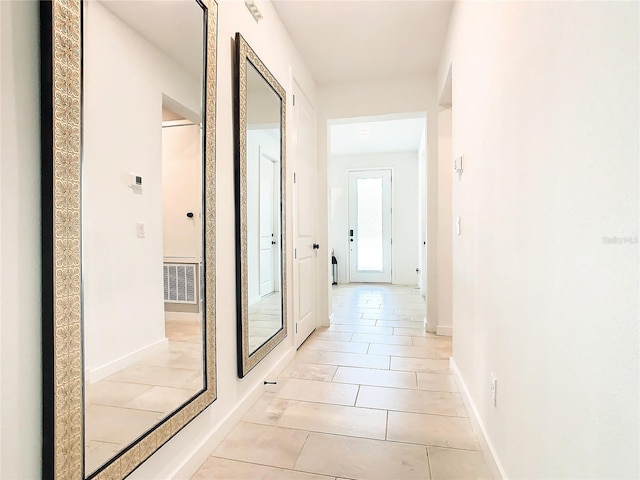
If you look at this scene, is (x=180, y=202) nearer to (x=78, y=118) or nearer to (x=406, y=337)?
(x=78, y=118)

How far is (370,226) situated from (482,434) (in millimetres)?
5769

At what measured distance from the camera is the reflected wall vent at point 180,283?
137 centimetres

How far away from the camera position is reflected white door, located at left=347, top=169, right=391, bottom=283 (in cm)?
714

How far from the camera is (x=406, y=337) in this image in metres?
3.38

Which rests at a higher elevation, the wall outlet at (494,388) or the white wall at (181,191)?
the white wall at (181,191)

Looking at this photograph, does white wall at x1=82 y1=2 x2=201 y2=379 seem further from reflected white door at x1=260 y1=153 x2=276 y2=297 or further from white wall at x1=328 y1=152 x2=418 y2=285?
white wall at x1=328 y1=152 x2=418 y2=285

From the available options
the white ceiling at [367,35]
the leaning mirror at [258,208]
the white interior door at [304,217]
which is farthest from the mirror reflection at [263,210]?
the white ceiling at [367,35]

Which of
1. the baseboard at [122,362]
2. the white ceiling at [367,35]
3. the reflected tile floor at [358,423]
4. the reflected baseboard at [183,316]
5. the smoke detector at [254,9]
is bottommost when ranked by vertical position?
the reflected tile floor at [358,423]

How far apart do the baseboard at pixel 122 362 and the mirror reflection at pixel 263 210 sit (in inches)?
27.7

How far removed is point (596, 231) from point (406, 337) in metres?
2.85

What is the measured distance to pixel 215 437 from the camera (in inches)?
64.0

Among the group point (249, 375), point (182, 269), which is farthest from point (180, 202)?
point (249, 375)

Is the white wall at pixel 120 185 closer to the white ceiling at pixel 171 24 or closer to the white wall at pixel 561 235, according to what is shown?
the white ceiling at pixel 171 24

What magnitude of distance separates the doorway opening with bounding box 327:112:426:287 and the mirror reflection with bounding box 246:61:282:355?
4.41 meters
